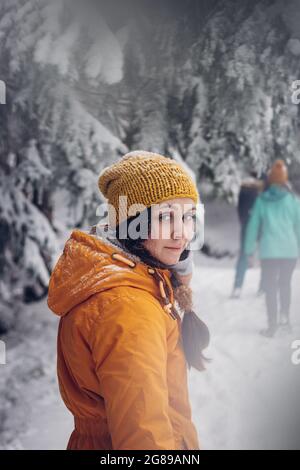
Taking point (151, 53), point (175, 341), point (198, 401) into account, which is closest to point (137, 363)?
point (175, 341)

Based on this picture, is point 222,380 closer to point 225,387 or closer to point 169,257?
point 225,387

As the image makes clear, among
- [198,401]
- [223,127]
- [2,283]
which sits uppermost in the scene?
[223,127]

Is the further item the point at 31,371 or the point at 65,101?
the point at 31,371

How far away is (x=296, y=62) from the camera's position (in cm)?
141

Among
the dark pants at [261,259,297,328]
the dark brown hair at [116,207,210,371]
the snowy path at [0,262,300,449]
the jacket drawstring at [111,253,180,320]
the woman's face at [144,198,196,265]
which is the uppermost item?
the woman's face at [144,198,196,265]

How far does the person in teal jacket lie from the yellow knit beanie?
886 millimetres

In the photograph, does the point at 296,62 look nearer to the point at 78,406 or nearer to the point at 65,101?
the point at 65,101

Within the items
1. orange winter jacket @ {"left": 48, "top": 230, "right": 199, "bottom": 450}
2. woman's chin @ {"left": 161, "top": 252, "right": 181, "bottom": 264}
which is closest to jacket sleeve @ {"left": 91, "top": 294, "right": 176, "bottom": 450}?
orange winter jacket @ {"left": 48, "top": 230, "right": 199, "bottom": 450}

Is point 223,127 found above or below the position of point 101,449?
above

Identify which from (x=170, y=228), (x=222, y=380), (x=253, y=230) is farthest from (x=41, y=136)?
(x=222, y=380)

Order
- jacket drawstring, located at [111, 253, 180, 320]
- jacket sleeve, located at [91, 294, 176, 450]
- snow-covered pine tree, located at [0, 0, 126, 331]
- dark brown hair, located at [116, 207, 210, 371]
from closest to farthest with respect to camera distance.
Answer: jacket sleeve, located at [91, 294, 176, 450] → jacket drawstring, located at [111, 253, 180, 320] → dark brown hair, located at [116, 207, 210, 371] → snow-covered pine tree, located at [0, 0, 126, 331]

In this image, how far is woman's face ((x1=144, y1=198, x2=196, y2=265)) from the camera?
700 millimetres

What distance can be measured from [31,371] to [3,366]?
11 centimetres

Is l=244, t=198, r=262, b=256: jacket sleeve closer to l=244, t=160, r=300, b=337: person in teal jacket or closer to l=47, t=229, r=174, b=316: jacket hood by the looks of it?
l=244, t=160, r=300, b=337: person in teal jacket
